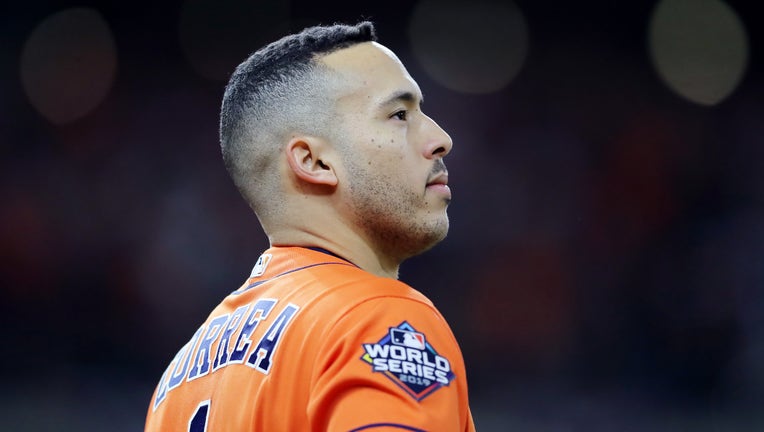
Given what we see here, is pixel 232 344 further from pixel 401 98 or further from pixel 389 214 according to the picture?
pixel 401 98

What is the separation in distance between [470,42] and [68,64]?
3.64 metres

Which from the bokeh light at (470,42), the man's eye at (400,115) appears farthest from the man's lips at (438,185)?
the bokeh light at (470,42)

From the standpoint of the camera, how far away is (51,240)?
272 inches

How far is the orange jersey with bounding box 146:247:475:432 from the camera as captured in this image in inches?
49.6

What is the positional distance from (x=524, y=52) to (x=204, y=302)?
3509mm

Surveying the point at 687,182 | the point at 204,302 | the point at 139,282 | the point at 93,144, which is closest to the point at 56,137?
the point at 93,144

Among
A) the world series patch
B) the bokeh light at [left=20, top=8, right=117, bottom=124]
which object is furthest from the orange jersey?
the bokeh light at [left=20, top=8, right=117, bottom=124]

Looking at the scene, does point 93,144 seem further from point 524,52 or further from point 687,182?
point 687,182

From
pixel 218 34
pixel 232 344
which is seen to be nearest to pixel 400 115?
pixel 232 344

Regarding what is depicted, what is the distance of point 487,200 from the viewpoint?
6.83 metres

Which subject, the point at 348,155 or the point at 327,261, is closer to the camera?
the point at 327,261

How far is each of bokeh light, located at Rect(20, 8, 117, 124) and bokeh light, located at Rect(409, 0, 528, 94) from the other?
277cm

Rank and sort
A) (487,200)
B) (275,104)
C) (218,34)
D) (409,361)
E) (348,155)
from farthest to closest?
(218,34) < (487,200) < (275,104) < (348,155) < (409,361)

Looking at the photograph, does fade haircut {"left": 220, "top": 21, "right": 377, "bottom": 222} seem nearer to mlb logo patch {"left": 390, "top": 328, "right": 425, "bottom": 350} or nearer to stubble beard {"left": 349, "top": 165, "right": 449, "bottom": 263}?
stubble beard {"left": 349, "top": 165, "right": 449, "bottom": 263}
